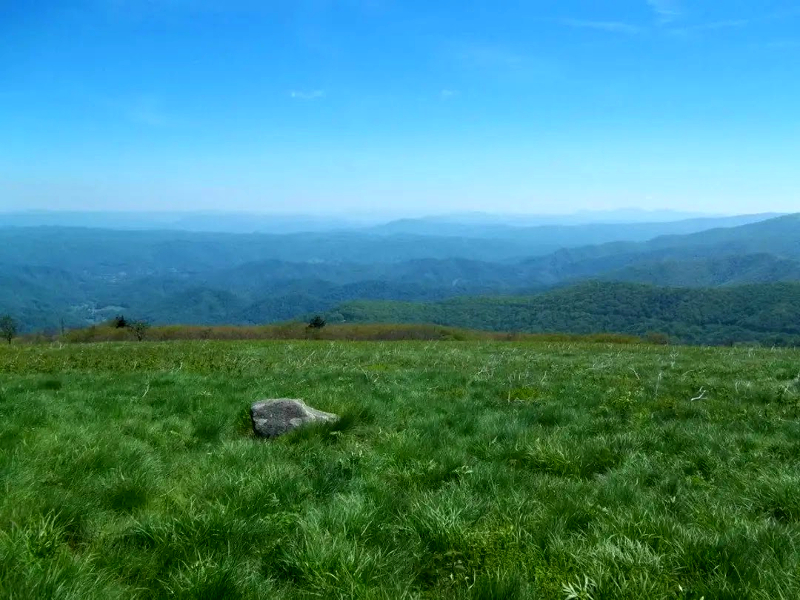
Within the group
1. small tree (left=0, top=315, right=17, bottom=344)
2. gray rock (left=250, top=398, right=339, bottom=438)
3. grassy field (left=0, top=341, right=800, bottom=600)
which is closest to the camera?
grassy field (left=0, top=341, right=800, bottom=600)

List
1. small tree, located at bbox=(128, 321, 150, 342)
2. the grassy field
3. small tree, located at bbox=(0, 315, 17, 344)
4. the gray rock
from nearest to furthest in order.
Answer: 1. the grassy field
2. the gray rock
3. small tree, located at bbox=(0, 315, 17, 344)
4. small tree, located at bbox=(128, 321, 150, 342)

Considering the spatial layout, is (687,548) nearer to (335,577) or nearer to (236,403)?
(335,577)

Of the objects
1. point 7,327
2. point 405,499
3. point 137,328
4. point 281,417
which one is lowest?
point 137,328

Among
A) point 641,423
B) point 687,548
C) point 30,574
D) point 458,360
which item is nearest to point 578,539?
point 687,548

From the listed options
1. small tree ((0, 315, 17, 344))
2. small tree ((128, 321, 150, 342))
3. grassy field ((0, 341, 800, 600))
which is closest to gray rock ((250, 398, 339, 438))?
grassy field ((0, 341, 800, 600))

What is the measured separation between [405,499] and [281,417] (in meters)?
3.72

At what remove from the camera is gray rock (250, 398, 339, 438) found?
8.62m

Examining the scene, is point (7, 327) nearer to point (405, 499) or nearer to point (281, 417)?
point (281, 417)

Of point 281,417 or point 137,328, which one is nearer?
point 281,417

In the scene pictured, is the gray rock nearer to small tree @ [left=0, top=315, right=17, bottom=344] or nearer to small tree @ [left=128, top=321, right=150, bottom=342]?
small tree @ [left=128, top=321, right=150, bottom=342]

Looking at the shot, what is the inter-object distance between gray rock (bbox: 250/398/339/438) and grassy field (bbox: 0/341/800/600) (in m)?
0.32

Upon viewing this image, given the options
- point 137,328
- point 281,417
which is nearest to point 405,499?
point 281,417

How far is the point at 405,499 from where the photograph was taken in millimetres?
5691

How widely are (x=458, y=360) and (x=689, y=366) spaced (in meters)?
8.52
